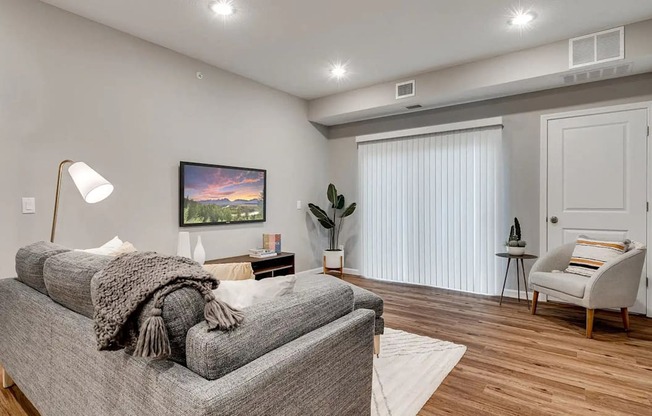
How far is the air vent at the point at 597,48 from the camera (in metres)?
3.05

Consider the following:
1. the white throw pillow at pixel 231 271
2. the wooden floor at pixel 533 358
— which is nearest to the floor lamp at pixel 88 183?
the white throw pillow at pixel 231 271

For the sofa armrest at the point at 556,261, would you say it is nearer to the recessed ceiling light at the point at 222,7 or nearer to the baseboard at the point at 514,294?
the baseboard at the point at 514,294

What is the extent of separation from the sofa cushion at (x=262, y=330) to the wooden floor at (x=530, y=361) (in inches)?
40.3

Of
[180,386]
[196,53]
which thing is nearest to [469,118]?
[196,53]

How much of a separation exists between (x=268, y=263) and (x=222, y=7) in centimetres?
268

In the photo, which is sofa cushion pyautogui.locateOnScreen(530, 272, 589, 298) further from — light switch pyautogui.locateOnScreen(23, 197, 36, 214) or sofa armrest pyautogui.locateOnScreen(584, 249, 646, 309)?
light switch pyautogui.locateOnScreen(23, 197, 36, 214)

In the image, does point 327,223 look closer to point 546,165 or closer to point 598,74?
point 546,165

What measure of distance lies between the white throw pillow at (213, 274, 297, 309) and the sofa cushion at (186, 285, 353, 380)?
0.15 ft

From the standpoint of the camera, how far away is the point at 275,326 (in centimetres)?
116

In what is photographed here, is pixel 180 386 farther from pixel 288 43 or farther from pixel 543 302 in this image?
pixel 543 302

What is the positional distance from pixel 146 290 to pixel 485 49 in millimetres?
3787

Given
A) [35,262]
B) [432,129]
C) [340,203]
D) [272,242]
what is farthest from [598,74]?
[35,262]

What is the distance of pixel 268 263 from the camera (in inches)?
164

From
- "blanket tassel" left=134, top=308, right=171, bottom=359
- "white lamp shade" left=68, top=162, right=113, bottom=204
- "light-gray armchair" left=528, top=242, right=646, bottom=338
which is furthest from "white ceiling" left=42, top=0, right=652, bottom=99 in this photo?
"blanket tassel" left=134, top=308, right=171, bottom=359
